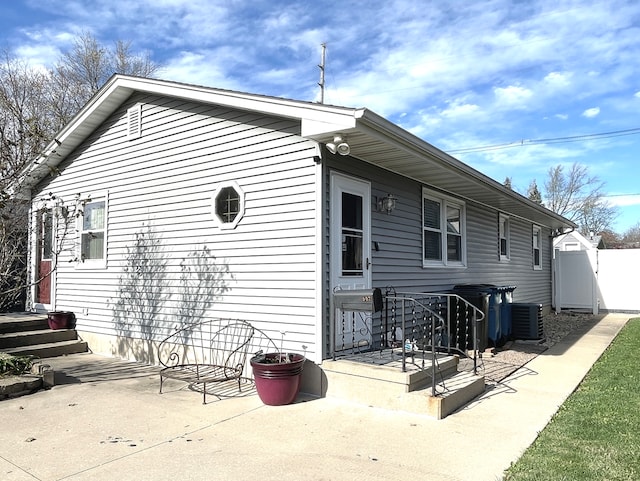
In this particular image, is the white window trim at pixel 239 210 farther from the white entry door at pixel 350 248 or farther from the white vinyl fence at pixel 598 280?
the white vinyl fence at pixel 598 280

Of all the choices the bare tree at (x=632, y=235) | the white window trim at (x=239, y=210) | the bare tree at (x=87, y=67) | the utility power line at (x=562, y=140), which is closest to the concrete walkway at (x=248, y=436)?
the white window trim at (x=239, y=210)

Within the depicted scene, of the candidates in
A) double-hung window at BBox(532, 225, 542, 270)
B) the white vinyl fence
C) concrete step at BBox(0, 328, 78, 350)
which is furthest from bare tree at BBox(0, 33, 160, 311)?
the white vinyl fence

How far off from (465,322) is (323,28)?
14.1m

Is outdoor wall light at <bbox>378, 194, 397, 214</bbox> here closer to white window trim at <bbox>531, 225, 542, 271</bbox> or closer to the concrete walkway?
the concrete walkway

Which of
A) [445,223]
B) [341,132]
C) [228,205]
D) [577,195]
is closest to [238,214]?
[228,205]

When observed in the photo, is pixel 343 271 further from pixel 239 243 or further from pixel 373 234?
pixel 239 243

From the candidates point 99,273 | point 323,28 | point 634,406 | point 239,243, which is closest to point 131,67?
point 323,28

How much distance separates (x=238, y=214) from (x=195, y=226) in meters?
0.92

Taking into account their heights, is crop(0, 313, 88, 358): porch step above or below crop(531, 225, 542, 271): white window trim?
below

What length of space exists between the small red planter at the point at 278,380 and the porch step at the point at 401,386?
1.40 ft

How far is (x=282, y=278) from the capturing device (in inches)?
233

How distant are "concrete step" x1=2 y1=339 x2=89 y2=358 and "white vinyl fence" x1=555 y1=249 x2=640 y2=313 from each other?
14.9 metres

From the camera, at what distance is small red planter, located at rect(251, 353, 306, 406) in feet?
16.9

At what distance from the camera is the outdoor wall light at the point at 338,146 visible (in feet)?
17.2
